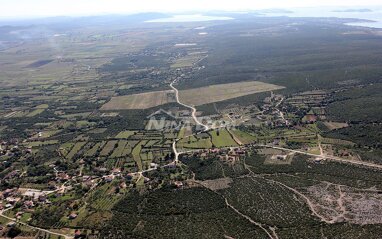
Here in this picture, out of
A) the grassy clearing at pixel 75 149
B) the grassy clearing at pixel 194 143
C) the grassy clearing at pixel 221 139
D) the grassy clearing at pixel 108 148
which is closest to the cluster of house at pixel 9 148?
the grassy clearing at pixel 75 149

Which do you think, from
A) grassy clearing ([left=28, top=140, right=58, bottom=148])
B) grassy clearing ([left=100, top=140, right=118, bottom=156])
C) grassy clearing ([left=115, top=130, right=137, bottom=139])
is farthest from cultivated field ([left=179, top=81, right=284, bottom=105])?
grassy clearing ([left=28, top=140, right=58, bottom=148])

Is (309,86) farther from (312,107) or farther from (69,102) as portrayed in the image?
(69,102)

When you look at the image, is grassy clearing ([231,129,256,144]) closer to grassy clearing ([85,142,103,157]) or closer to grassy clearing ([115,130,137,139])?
grassy clearing ([115,130,137,139])

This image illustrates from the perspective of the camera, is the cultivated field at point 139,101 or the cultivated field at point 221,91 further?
the cultivated field at point 221,91

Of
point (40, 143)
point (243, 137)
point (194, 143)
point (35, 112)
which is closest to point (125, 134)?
point (194, 143)

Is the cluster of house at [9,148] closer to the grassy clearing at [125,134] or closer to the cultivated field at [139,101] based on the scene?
the grassy clearing at [125,134]

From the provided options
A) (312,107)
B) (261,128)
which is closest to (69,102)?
(261,128)

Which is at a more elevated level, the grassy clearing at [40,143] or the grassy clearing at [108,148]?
the grassy clearing at [108,148]
